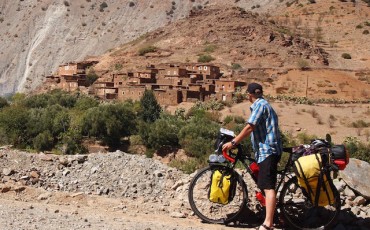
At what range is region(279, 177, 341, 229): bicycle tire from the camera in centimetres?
495

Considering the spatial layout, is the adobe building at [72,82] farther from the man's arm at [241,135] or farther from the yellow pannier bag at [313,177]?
the yellow pannier bag at [313,177]

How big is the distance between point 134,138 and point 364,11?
46.8 meters

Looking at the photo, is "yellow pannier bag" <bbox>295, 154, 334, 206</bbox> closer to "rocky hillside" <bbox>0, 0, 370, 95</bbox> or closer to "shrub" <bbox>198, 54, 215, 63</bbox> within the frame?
"rocky hillside" <bbox>0, 0, 370, 95</bbox>

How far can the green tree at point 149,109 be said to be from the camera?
28797 mm

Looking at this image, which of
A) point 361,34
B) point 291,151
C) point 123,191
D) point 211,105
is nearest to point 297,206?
point 291,151

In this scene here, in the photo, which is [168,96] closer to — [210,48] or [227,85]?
[227,85]

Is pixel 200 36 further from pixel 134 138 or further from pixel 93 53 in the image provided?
pixel 134 138

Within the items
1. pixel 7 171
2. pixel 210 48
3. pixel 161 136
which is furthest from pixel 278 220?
pixel 210 48

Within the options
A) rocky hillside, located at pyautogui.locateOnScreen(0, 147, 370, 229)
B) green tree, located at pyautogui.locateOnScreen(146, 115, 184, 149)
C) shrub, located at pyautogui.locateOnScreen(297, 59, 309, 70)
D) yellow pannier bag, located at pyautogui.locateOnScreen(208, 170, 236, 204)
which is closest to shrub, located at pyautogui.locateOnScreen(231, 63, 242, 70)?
shrub, located at pyautogui.locateOnScreen(297, 59, 309, 70)

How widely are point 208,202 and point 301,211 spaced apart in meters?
0.99

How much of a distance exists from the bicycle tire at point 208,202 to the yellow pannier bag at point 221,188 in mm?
96

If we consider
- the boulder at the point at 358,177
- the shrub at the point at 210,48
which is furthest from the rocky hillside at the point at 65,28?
the boulder at the point at 358,177

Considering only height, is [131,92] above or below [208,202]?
above

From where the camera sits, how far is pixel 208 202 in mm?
5293
